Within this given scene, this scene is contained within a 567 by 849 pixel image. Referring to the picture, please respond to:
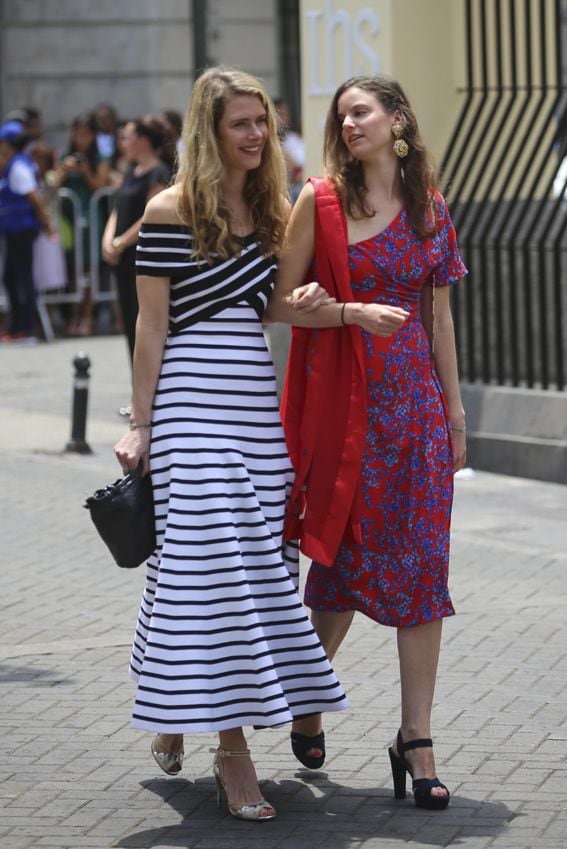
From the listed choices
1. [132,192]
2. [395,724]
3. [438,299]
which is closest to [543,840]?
[395,724]

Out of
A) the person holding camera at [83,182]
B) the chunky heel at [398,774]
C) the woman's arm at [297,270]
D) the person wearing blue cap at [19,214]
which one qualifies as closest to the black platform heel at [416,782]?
the chunky heel at [398,774]

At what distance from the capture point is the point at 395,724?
5.62 metres

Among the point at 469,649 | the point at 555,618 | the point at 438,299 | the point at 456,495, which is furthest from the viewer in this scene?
the point at 456,495

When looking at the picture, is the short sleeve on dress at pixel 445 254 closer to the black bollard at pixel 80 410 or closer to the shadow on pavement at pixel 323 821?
the shadow on pavement at pixel 323 821

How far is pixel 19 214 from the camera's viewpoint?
1753 cm

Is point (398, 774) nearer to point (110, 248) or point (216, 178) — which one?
point (216, 178)

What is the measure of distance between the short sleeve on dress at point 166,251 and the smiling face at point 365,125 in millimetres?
523

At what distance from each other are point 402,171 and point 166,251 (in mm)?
687

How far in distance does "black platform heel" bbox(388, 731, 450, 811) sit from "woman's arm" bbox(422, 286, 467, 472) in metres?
0.77

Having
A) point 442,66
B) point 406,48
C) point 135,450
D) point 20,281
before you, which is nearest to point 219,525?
point 135,450

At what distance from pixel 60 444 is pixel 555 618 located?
552cm

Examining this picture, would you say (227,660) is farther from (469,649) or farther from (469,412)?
(469,412)

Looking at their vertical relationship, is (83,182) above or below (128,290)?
above

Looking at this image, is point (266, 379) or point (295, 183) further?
point (295, 183)
